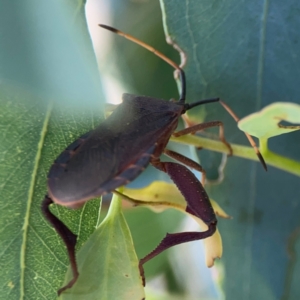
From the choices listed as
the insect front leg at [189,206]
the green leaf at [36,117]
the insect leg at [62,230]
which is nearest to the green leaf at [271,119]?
the insect front leg at [189,206]

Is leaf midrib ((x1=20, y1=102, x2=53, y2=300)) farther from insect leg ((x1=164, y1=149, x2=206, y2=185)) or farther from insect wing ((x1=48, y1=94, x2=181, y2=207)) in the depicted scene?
insect leg ((x1=164, y1=149, x2=206, y2=185))

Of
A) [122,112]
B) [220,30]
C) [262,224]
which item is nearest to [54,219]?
[122,112]

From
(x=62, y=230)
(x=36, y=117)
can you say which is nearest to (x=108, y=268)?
(x=62, y=230)

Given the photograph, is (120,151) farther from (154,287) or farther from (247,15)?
(154,287)

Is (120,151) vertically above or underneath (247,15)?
underneath

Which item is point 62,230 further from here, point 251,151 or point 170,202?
point 251,151

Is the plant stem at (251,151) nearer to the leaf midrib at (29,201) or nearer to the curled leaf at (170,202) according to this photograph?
the curled leaf at (170,202)
